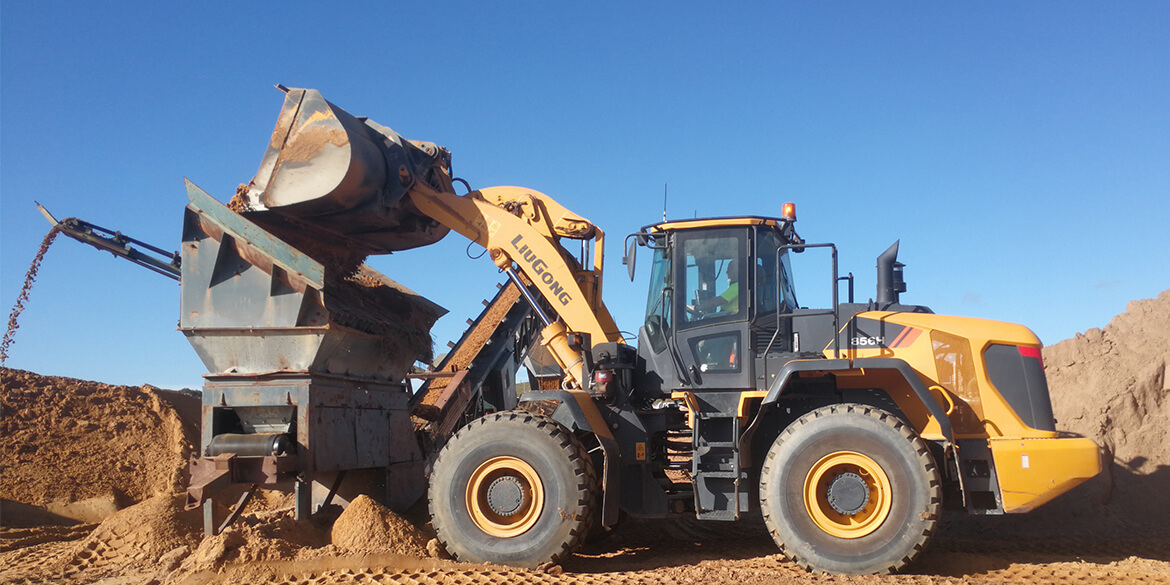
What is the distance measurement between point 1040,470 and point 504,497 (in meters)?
4.03

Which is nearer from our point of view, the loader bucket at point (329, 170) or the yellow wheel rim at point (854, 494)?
the yellow wheel rim at point (854, 494)

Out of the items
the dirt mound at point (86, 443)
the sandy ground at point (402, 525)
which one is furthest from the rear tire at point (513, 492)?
the dirt mound at point (86, 443)

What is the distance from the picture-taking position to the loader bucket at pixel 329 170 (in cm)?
784

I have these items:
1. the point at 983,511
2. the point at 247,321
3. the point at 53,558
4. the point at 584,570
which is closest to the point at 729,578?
the point at 584,570

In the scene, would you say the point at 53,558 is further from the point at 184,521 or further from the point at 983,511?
the point at 983,511

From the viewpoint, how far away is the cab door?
24.1 ft

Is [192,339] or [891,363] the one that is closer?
[891,363]

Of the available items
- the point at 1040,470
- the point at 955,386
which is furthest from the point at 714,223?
the point at 1040,470

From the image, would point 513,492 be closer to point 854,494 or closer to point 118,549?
point 854,494

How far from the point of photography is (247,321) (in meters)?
7.88

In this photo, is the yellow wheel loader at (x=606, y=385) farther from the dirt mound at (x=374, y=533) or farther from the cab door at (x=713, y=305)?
the dirt mound at (x=374, y=533)

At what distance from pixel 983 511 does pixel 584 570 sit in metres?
3.08

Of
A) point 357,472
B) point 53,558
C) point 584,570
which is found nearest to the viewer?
point 584,570

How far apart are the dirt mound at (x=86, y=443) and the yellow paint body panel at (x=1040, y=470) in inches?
355
